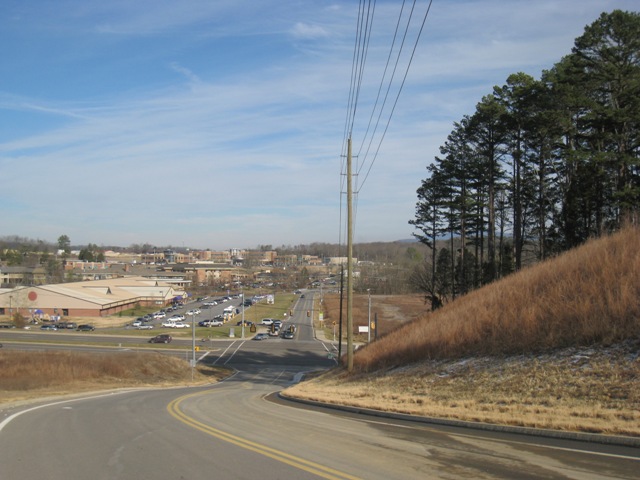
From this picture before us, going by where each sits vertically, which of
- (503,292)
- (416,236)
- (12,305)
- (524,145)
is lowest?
(12,305)

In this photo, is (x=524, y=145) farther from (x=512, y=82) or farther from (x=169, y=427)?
(x=169, y=427)

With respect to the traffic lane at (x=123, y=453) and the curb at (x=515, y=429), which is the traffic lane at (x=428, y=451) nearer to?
the curb at (x=515, y=429)

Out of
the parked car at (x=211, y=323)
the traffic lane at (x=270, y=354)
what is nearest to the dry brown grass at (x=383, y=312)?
the traffic lane at (x=270, y=354)

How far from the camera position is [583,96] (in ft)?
106

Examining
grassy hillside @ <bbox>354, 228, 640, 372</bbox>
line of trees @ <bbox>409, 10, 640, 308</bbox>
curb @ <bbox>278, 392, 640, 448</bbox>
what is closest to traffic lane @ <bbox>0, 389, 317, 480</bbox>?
curb @ <bbox>278, 392, 640, 448</bbox>

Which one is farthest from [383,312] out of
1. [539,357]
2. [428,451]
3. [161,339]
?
[428,451]

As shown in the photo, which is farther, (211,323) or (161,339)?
(211,323)

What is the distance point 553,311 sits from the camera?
701 inches

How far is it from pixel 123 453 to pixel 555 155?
3697 cm

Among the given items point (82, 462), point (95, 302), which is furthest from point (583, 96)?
point (95, 302)

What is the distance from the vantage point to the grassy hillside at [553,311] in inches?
617

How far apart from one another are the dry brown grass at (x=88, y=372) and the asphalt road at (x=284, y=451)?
21.5 metres

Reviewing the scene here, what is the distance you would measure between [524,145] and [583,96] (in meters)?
8.98

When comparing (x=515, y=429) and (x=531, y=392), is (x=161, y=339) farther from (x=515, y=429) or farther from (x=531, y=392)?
(x=515, y=429)
